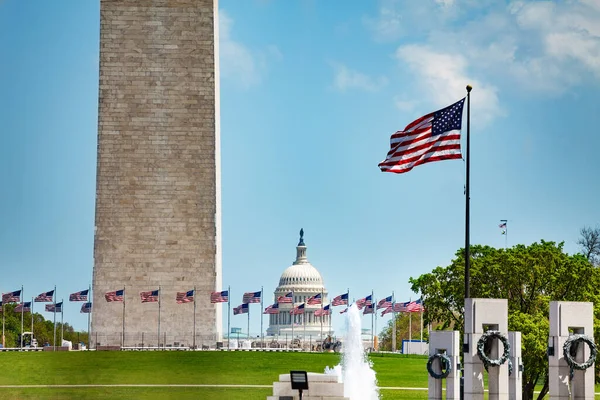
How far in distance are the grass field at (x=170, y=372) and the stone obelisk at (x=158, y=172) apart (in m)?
11.4

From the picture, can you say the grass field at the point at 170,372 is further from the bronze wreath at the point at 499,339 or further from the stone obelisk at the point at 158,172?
the bronze wreath at the point at 499,339

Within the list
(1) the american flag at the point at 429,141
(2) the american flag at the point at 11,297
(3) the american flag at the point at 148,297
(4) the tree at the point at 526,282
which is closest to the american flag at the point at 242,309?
(3) the american flag at the point at 148,297

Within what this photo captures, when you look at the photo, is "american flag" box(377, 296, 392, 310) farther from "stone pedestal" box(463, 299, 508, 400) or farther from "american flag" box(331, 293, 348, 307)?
"stone pedestal" box(463, 299, 508, 400)

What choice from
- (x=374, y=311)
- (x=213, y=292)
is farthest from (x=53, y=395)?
(x=374, y=311)

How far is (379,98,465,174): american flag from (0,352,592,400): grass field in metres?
16.9

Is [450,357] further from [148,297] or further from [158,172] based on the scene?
[158,172]

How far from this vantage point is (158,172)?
87.3 metres

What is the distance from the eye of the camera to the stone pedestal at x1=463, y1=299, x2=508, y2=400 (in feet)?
106

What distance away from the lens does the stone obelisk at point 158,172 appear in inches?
3442

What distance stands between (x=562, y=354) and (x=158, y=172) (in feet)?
189

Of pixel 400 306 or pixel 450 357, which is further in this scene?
pixel 400 306

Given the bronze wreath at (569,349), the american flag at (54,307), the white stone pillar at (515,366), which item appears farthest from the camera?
the american flag at (54,307)

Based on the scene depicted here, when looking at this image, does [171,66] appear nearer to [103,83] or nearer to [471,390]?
[103,83]

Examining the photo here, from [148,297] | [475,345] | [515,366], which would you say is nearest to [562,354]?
[475,345]
